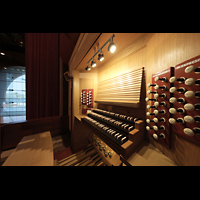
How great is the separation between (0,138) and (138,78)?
3958mm

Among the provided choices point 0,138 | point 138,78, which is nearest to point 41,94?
point 0,138

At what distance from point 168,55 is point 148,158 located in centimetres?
122

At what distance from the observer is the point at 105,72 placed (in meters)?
2.06

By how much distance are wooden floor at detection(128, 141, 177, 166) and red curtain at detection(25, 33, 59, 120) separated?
12.4 ft

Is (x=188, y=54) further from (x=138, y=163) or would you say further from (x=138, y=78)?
(x=138, y=163)

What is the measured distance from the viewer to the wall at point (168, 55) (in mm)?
677

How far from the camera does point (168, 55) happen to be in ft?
2.79

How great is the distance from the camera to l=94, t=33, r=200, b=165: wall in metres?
0.68

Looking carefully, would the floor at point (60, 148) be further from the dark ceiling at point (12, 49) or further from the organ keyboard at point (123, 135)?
the dark ceiling at point (12, 49)

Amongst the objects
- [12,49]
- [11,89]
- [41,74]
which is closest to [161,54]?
[41,74]

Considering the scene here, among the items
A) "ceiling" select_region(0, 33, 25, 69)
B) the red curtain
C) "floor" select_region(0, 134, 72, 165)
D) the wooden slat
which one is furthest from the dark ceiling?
"floor" select_region(0, 134, 72, 165)

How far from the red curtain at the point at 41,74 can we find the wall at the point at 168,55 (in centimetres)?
346

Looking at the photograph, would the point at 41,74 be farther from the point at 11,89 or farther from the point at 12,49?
the point at 11,89

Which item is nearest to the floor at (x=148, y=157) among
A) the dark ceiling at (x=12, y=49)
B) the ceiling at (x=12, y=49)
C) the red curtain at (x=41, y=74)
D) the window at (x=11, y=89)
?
the red curtain at (x=41, y=74)
